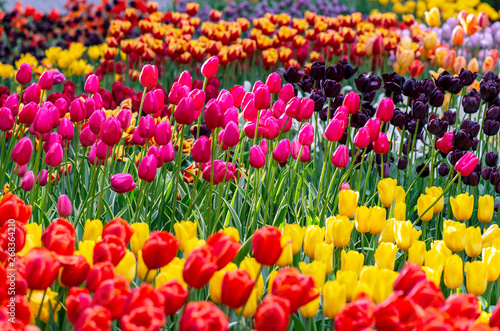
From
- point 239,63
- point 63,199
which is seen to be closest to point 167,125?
point 63,199

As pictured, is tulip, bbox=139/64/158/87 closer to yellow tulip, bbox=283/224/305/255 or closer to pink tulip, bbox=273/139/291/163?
pink tulip, bbox=273/139/291/163

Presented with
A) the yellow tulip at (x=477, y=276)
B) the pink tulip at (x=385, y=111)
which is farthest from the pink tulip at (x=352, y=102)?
the yellow tulip at (x=477, y=276)

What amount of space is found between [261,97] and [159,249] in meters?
1.03

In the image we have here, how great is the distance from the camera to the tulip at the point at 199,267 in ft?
3.88

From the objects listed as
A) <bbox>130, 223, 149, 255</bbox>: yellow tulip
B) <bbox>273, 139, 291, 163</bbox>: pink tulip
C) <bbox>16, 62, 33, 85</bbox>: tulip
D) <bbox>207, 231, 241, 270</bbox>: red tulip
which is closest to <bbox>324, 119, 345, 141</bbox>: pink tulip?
<bbox>273, 139, 291, 163</bbox>: pink tulip

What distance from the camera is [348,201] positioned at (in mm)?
1956

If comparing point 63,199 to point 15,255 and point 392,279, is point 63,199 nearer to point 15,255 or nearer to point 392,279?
point 15,255

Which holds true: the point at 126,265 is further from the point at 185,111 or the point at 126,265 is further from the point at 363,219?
the point at 363,219

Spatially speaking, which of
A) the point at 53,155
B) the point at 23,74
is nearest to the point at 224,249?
the point at 53,155

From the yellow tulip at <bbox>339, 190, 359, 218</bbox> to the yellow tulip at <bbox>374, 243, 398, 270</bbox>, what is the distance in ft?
0.93

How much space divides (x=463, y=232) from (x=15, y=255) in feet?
4.10

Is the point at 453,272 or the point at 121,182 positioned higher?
the point at 121,182

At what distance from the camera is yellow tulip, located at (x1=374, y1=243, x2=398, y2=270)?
1673mm

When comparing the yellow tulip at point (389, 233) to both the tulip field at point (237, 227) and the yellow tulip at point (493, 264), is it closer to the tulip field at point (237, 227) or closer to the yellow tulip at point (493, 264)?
the tulip field at point (237, 227)
